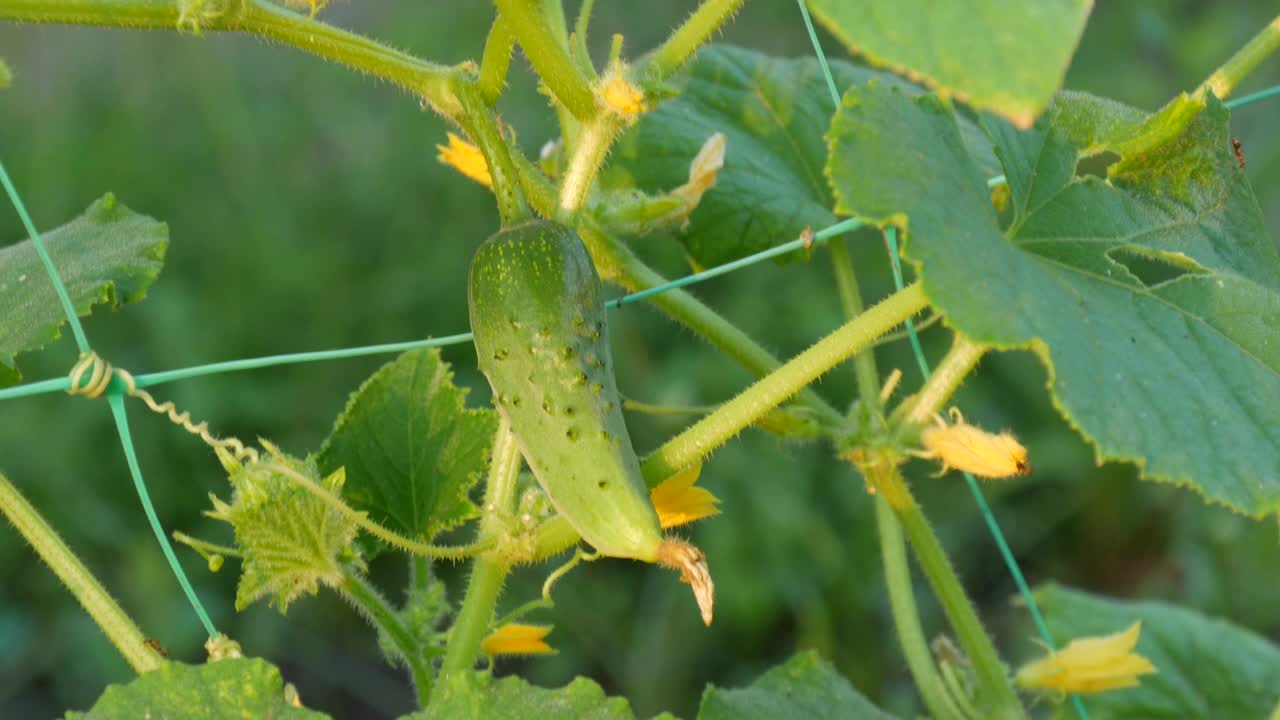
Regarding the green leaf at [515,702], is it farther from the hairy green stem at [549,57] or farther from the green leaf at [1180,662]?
the green leaf at [1180,662]

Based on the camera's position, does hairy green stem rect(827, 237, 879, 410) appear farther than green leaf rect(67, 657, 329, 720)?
Yes

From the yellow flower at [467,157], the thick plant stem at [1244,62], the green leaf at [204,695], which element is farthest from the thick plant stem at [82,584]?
the thick plant stem at [1244,62]

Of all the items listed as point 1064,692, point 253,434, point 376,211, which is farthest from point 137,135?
point 1064,692

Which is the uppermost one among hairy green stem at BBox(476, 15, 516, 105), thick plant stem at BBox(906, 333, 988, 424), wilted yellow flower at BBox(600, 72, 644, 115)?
hairy green stem at BBox(476, 15, 516, 105)

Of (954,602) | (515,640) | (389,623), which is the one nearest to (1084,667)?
(954,602)

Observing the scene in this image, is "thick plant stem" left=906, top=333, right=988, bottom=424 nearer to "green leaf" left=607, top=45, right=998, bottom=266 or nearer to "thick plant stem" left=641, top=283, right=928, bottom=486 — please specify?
"thick plant stem" left=641, top=283, right=928, bottom=486

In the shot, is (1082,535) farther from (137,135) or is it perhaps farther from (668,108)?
(137,135)

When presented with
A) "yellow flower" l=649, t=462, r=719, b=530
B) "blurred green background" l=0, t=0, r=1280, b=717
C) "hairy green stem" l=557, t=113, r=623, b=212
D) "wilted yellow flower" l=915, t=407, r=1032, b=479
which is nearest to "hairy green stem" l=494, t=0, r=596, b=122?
"hairy green stem" l=557, t=113, r=623, b=212
